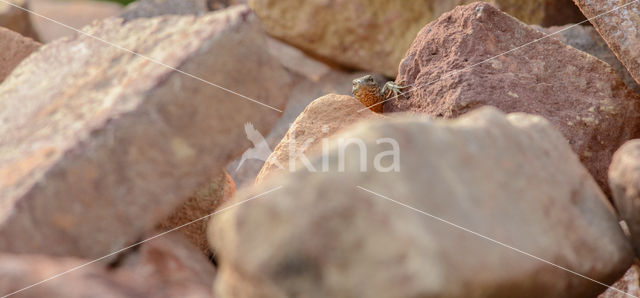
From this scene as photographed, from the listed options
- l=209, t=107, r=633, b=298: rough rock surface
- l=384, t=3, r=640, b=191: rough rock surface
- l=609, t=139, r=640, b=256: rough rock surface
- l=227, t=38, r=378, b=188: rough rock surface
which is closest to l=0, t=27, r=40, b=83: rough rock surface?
l=384, t=3, r=640, b=191: rough rock surface

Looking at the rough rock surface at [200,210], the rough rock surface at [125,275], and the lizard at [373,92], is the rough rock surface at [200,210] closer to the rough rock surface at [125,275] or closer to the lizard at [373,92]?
the rough rock surface at [125,275]

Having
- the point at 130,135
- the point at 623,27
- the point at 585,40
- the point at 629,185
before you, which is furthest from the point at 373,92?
the point at 130,135

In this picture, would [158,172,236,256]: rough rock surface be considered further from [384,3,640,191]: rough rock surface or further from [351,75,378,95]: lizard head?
[351,75,378,95]: lizard head

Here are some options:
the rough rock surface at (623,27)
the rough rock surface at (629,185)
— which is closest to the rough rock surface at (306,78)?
the rough rock surface at (623,27)

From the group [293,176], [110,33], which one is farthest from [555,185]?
[110,33]

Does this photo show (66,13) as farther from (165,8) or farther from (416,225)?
(416,225)

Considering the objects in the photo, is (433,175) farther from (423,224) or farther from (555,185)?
(555,185)
